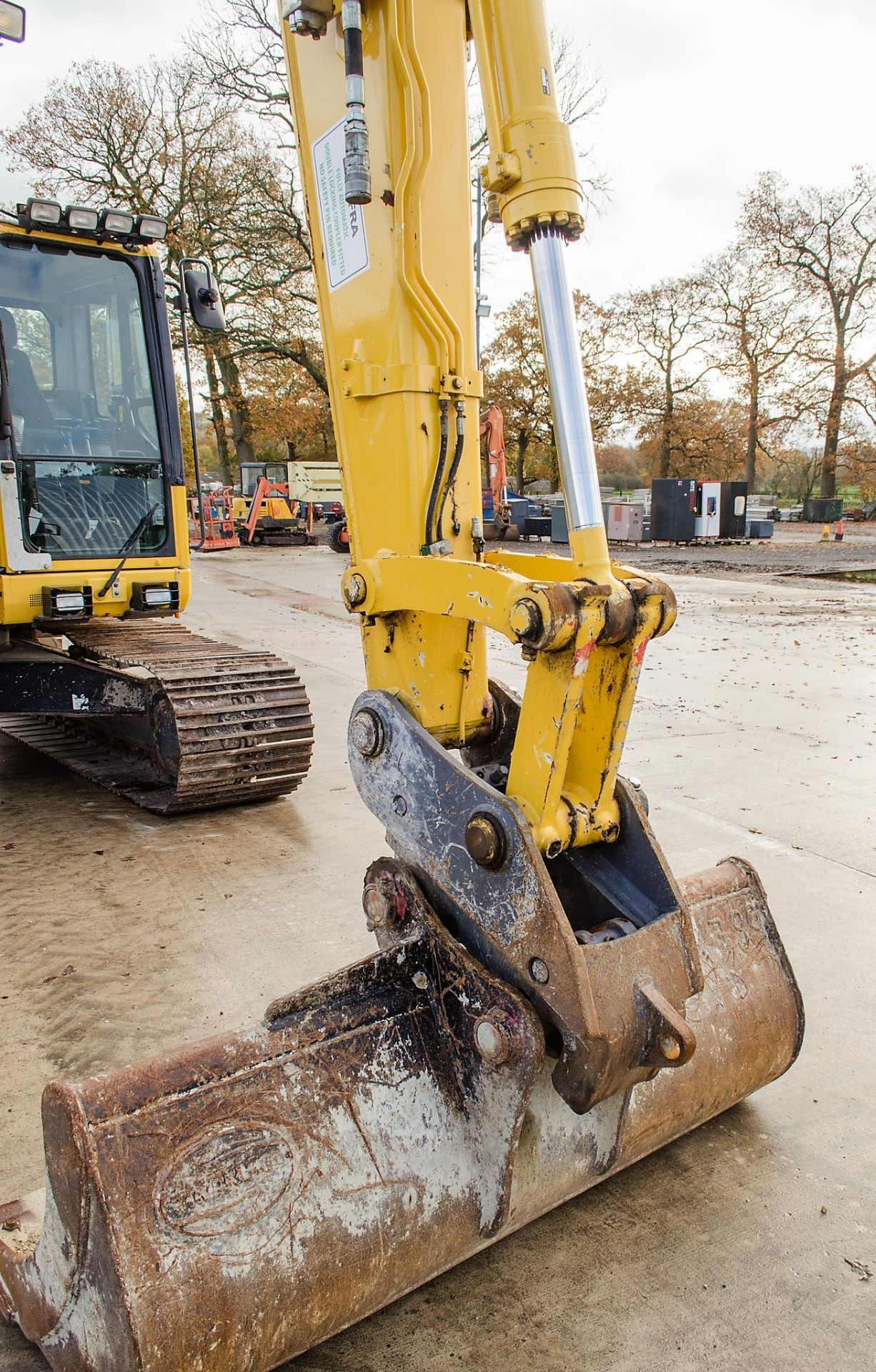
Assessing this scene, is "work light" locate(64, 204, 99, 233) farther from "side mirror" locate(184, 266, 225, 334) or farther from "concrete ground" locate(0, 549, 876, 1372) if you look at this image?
"concrete ground" locate(0, 549, 876, 1372)

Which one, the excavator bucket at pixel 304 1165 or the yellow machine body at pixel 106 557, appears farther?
the yellow machine body at pixel 106 557

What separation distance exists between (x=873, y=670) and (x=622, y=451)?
143 feet

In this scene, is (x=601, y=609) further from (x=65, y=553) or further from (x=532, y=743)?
(x=65, y=553)

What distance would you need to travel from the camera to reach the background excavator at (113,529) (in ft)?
16.3

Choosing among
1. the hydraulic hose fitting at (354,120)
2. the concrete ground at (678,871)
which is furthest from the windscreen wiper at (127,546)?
the hydraulic hose fitting at (354,120)

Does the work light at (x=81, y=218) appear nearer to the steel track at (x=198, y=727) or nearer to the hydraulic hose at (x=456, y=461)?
the steel track at (x=198, y=727)

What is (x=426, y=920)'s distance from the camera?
2201 millimetres

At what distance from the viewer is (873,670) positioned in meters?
8.73

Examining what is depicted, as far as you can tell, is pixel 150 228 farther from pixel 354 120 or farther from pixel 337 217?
pixel 354 120

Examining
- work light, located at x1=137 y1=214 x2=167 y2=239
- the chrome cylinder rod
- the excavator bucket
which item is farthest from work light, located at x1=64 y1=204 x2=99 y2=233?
the excavator bucket

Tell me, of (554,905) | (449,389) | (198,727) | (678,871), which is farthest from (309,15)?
(678,871)

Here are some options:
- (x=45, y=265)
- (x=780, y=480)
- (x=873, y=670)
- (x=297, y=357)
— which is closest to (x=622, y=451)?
(x=780, y=480)

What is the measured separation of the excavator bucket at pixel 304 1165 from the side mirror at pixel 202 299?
3.64 m

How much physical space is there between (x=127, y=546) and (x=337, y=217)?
10.7 ft
